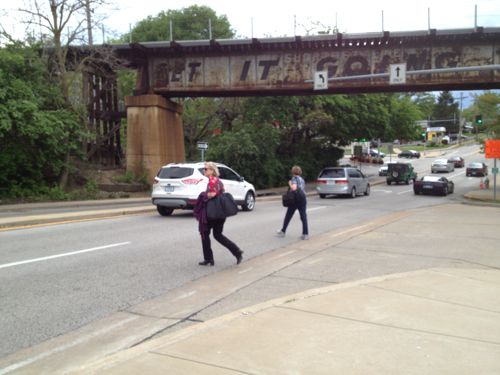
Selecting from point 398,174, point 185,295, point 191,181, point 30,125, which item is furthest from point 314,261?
point 398,174

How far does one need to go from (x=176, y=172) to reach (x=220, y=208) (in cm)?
812

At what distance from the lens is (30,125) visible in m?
21.2

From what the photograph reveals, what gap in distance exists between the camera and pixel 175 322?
5352 millimetres

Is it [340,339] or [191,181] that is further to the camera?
[191,181]

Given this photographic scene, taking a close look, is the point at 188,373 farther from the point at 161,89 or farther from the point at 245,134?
the point at 245,134

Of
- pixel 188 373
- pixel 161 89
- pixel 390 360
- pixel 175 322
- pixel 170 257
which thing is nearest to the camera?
pixel 188 373

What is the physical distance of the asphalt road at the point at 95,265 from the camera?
18.4 ft

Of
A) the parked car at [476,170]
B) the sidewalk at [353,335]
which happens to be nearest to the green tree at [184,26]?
the parked car at [476,170]

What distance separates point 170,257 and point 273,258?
1.87 m

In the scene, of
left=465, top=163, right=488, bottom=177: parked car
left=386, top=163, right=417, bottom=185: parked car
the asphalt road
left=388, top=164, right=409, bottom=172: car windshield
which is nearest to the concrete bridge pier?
the asphalt road

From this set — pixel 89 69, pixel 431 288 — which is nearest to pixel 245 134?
pixel 89 69

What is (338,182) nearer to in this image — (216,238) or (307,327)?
(216,238)

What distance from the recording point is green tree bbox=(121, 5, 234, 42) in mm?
58250

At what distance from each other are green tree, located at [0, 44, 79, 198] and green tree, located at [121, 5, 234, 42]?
34.7 metres
